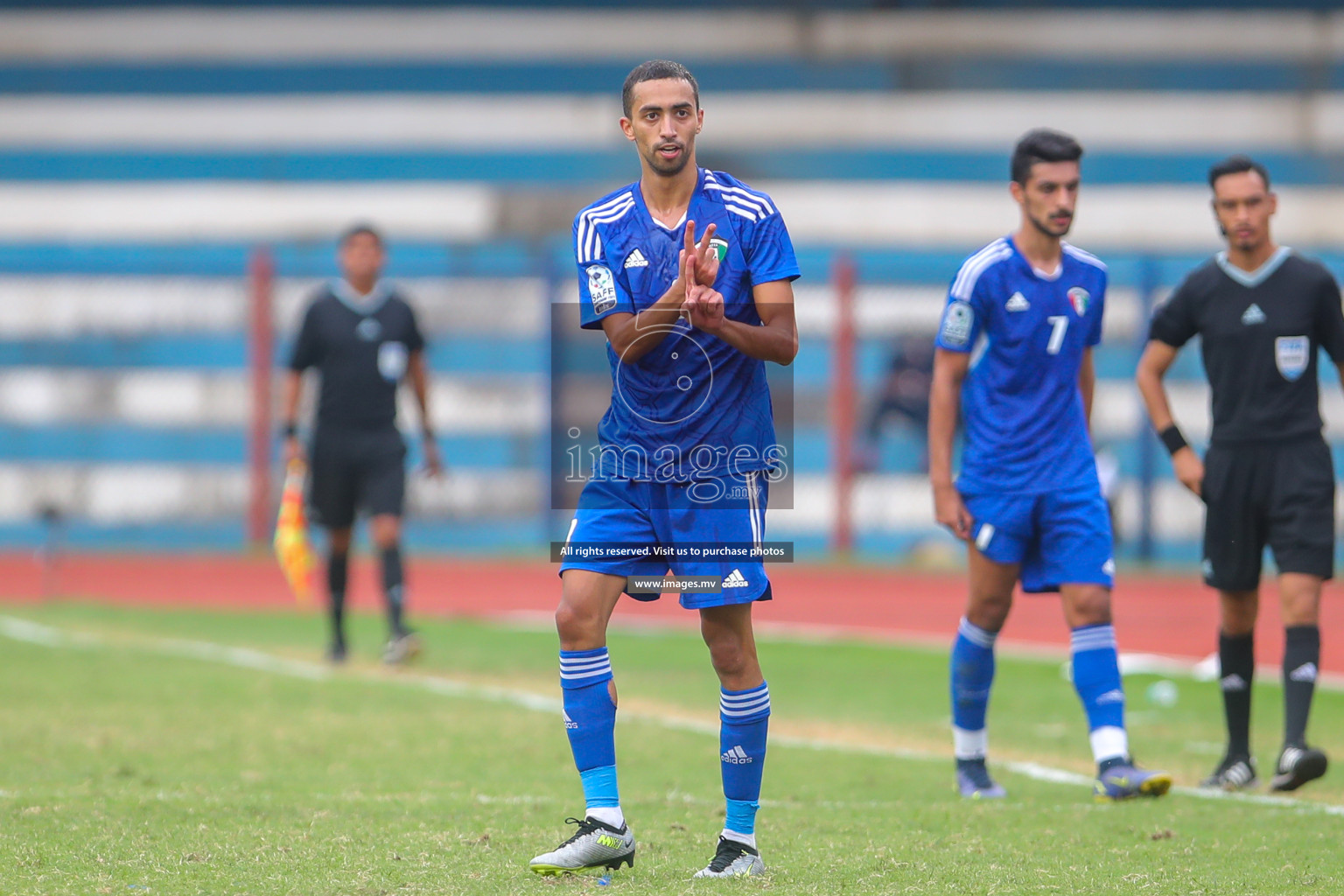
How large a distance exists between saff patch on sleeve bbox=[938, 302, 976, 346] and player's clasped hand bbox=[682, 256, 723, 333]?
6.83ft

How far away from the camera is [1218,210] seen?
6988 mm

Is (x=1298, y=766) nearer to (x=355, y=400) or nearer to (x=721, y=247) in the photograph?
(x=721, y=247)

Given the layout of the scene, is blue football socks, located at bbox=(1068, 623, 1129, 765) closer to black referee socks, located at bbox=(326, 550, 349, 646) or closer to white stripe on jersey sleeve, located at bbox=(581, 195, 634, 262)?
white stripe on jersey sleeve, located at bbox=(581, 195, 634, 262)

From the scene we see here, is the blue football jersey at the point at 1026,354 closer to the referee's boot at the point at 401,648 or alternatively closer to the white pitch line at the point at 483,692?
the white pitch line at the point at 483,692

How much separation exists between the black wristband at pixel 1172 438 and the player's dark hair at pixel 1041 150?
1.21m

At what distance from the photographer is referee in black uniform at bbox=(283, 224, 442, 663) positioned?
10.6 m

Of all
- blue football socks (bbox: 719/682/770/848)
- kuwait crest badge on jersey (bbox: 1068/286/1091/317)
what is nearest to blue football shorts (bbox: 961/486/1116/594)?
kuwait crest badge on jersey (bbox: 1068/286/1091/317)

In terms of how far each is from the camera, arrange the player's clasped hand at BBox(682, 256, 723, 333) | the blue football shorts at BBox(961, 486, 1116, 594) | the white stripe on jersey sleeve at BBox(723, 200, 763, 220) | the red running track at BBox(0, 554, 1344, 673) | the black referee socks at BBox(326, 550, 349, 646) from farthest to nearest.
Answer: the red running track at BBox(0, 554, 1344, 673), the black referee socks at BBox(326, 550, 349, 646), the blue football shorts at BBox(961, 486, 1116, 594), the white stripe on jersey sleeve at BBox(723, 200, 763, 220), the player's clasped hand at BBox(682, 256, 723, 333)

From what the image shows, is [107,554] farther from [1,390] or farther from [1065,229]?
[1065,229]

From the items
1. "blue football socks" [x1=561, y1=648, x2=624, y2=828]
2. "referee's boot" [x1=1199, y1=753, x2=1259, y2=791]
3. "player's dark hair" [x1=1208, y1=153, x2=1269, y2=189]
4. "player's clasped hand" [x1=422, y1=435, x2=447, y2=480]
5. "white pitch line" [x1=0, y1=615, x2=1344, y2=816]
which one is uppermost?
"player's dark hair" [x1=1208, y1=153, x2=1269, y2=189]

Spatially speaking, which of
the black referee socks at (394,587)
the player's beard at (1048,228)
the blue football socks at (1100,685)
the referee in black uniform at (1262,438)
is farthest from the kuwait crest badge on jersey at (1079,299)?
the black referee socks at (394,587)

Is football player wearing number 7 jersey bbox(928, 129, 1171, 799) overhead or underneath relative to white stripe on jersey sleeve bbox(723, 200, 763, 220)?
underneath

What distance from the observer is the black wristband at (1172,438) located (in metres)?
7.21

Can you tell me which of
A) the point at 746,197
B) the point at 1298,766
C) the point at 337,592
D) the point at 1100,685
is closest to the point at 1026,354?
the point at 1100,685
